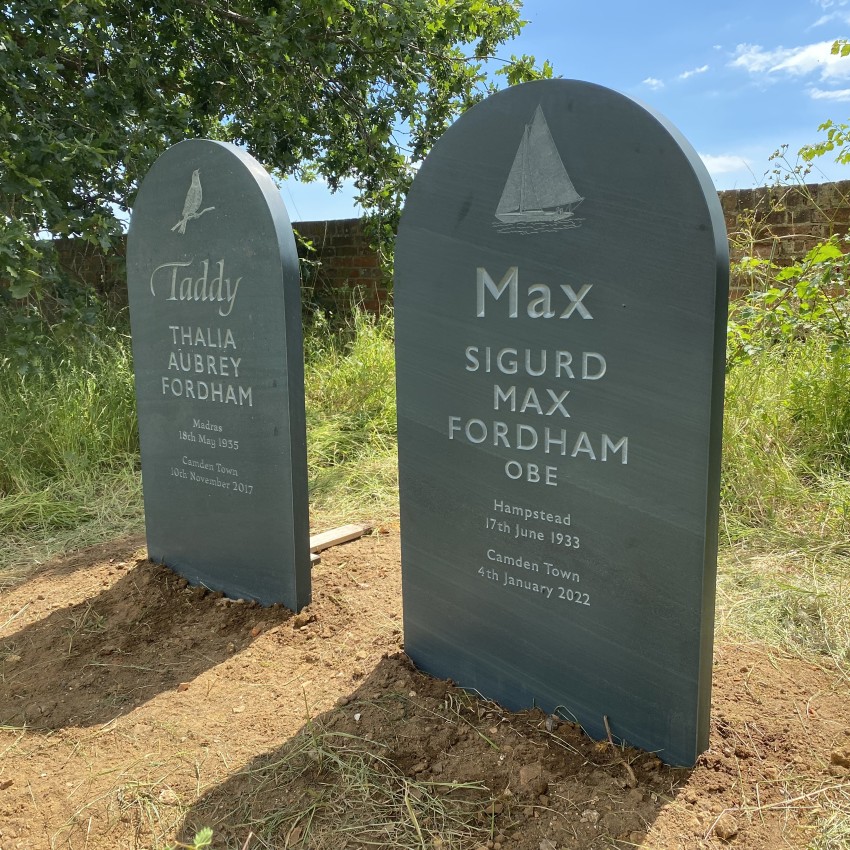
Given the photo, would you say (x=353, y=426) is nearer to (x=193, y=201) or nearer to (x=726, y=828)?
(x=193, y=201)

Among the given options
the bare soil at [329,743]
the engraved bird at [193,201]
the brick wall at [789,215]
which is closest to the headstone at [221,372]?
the engraved bird at [193,201]

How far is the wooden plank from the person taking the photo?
3.76 m

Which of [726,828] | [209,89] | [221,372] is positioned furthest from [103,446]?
[726,828]

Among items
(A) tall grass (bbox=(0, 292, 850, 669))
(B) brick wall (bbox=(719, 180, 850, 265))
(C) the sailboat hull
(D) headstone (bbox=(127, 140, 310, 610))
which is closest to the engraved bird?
(D) headstone (bbox=(127, 140, 310, 610))

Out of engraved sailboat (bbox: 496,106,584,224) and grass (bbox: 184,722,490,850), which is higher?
engraved sailboat (bbox: 496,106,584,224)

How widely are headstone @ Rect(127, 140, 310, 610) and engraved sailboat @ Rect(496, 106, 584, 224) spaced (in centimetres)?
103

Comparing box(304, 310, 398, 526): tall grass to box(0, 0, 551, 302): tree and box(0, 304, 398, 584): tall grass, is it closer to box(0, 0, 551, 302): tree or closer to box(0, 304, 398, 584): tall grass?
box(0, 304, 398, 584): tall grass

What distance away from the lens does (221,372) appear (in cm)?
314

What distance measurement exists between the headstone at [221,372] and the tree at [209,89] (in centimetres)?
122

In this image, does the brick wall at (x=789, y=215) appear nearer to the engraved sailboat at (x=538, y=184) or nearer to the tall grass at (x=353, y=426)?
the tall grass at (x=353, y=426)

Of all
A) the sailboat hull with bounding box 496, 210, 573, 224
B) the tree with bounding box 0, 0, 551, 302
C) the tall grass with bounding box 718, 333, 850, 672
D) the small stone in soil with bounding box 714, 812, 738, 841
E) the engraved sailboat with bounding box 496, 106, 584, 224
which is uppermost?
the tree with bounding box 0, 0, 551, 302

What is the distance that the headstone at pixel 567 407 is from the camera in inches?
73.6

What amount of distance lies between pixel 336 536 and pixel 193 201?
164cm

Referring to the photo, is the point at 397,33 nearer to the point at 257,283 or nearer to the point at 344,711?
the point at 257,283
